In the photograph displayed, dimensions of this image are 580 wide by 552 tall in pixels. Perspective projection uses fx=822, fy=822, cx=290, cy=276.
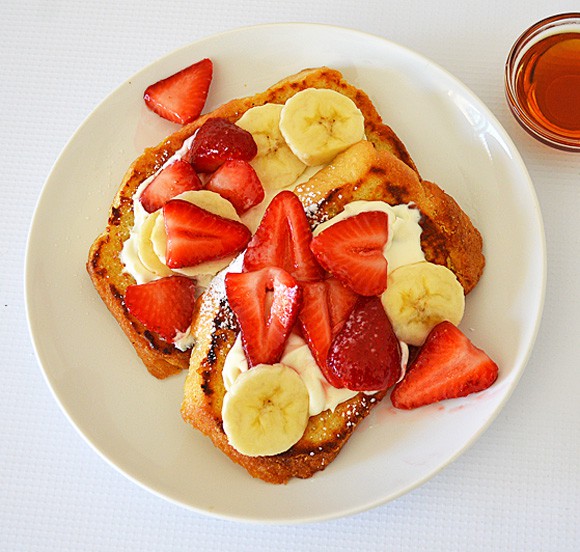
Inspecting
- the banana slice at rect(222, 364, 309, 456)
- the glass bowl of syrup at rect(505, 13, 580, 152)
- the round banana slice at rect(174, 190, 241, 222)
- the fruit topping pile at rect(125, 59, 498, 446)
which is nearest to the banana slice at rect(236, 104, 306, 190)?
the fruit topping pile at rect(125, 59, 498, 446)

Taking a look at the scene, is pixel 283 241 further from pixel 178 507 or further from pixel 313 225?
pixel 178 507

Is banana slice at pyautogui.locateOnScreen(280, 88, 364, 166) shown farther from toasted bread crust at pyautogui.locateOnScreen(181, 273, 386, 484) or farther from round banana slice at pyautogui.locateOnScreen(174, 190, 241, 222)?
toasted bread crust at pyautogui.locateOnScreen(181, 273, 386, 484)

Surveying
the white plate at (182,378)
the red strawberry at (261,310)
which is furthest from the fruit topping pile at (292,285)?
the white plate at (182,378)

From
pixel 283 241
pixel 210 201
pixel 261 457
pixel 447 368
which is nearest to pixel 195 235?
pixel 210 201

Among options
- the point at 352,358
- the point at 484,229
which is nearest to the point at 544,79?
the point at 484,229

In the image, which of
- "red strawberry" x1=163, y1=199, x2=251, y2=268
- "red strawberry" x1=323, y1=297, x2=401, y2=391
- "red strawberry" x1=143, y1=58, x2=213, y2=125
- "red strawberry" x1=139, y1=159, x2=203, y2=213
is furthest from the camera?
"red strawberry" x1=143, y1=58, x2=213, y2=125

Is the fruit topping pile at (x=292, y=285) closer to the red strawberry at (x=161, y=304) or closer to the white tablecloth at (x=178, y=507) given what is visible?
the red strawberry at (x=161, y=304)

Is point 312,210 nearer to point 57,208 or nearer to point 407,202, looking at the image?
point 407,202
